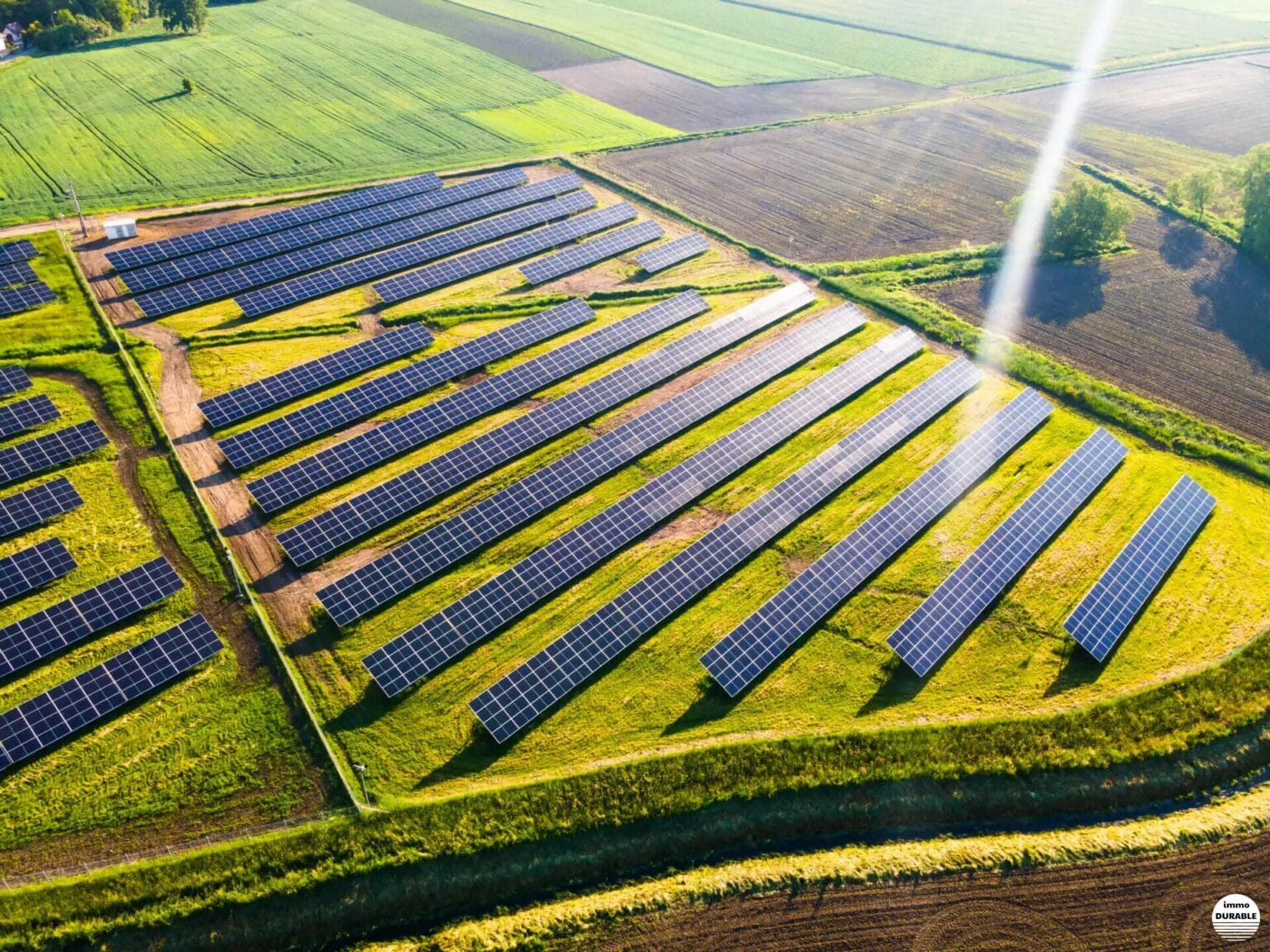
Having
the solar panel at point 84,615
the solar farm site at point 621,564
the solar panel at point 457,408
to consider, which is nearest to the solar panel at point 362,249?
the solar farm site at point 621,564

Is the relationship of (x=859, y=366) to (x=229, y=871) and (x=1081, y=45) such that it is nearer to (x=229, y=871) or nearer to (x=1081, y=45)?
(x=229, y=871)

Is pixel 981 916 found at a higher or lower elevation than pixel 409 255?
lower

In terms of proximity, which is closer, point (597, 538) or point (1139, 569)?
point (597, 538)

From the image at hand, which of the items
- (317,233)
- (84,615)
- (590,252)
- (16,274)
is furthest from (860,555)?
(16,274)

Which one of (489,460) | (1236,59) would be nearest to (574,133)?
(489,460)

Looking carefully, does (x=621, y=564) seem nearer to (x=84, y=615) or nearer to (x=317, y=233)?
(x=84, y=615)

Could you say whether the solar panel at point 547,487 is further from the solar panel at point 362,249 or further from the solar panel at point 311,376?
the solar panel at point 362,249

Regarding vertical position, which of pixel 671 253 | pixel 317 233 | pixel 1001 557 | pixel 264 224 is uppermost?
pixel 671 253
